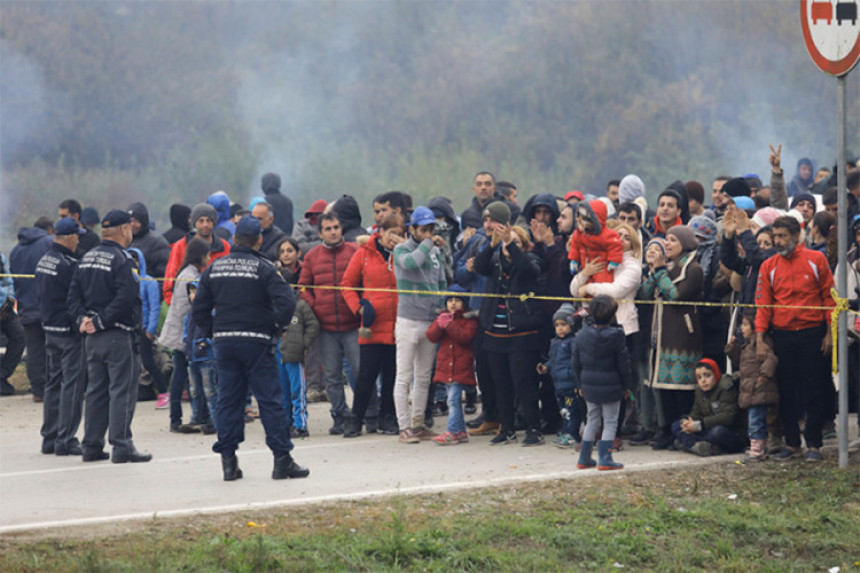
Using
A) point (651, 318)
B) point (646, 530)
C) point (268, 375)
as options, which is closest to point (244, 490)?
point (268, 375)

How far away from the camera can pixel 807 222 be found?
12.8m

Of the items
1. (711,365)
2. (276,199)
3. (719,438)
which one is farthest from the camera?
(276,199)

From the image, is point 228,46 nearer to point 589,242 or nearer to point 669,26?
point 669,26

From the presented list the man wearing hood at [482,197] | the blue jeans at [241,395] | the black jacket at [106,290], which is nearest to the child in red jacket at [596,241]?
the man wearing hood at [482,197]

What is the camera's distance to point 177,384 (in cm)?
1218

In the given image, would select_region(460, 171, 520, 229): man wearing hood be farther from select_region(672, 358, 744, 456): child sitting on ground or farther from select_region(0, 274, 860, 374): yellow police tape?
select_region(672, 358, 744, 456): child sitting on ground

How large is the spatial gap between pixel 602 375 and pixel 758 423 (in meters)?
1.29

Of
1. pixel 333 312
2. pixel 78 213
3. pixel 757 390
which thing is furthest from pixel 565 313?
pixel 78 213

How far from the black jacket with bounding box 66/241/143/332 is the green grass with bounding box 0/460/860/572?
2944 millimetres

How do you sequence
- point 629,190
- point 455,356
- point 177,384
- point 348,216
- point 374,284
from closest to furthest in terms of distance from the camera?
point 455,356, point 374,284, point 177,384, point 348,216, point 629,190

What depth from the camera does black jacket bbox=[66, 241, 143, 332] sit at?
34.0 feet

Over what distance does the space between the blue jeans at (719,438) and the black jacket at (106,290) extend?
15.4 ft

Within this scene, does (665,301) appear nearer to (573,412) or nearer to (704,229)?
(704,229)

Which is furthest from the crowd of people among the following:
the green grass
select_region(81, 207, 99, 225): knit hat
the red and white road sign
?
select_region(81, 207, 99, 225): knit hat
